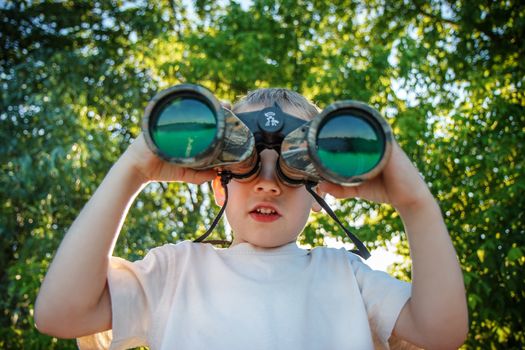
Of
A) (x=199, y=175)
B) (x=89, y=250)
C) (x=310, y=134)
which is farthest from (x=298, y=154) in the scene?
Answer: (x=89, y=250)

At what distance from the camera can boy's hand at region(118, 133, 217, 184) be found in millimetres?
1329

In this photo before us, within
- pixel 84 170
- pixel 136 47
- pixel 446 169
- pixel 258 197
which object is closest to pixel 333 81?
pixel 446 169

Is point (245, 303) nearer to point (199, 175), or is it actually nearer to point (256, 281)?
point (256, 281)

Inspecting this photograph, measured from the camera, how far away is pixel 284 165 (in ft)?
4.73

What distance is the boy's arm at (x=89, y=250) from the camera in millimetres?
1328

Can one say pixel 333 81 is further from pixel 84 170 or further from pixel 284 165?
pixel 284 165

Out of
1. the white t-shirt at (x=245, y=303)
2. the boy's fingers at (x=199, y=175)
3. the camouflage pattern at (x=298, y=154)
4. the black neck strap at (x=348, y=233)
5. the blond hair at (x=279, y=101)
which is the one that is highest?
the blond hair at (x=279, y=101)

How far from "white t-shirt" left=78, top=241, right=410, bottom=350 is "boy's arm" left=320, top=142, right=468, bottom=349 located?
0.33ft

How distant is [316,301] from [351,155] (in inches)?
17.2

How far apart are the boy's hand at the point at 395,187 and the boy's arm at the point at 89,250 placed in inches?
15.1

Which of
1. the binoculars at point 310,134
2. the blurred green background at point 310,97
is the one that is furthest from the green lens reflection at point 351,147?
the blurred green background at point 310,97

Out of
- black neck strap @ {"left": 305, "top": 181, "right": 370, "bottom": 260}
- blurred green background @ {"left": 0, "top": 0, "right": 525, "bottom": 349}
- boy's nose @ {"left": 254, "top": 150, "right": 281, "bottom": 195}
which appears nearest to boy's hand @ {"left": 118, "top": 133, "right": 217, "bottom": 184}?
boy's nose @ {"left": 254, "top": 150, "right": 281, "bottom": 195}

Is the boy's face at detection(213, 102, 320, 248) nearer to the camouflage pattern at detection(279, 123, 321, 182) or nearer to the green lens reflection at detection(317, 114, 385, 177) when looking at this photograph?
the camouflage pattern at detection(279, 123, 321, 182)

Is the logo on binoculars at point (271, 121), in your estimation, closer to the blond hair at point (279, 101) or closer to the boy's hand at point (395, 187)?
the blond hair at point (279, 101)
